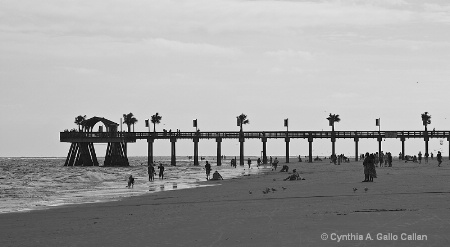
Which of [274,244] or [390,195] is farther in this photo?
[390,195]

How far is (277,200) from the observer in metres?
21.7

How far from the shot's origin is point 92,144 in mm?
101938

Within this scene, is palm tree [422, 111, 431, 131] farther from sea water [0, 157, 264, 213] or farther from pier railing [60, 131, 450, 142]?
sea water [0, 157, 264, 213]

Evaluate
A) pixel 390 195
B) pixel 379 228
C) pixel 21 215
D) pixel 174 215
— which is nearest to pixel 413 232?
pixel 379 228

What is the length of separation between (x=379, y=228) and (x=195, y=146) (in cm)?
8938

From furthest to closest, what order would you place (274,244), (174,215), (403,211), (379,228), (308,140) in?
1. (308,140)
2. (174,215)
3. (403,211)
4. (379,228)
5. (274,244)

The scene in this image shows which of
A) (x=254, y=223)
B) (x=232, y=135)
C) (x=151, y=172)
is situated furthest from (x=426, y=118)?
(x=254, y=223)

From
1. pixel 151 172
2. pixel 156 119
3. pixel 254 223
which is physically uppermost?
pixel 156 119

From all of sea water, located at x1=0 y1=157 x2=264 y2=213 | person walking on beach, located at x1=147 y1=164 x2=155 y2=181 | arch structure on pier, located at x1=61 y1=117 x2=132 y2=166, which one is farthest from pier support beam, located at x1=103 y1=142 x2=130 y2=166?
person walking on beach, located at x1=147 y1=164 x2=155 y2=181

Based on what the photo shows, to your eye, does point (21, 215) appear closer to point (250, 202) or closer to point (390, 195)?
point (250, 202)

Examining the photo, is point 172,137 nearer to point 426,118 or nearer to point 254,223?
point 426,118

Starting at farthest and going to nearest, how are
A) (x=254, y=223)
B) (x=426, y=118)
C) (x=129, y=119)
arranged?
(x=129, y=119)
(x=426, y=118)
(x=254, y=223)

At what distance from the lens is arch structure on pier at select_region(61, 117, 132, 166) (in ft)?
317

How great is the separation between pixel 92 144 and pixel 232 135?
22.9m
